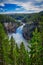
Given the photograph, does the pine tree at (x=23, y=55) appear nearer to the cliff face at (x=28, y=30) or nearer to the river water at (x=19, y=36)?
the river water at (x=19, y=36)

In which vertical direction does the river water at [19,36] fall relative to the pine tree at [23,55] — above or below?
above

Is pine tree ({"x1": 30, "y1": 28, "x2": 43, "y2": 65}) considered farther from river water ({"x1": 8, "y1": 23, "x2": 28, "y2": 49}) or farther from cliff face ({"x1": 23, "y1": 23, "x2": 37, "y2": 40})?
cliff face ({"x1": 23, "y1": 23, "x2": 37, "y2": 40})

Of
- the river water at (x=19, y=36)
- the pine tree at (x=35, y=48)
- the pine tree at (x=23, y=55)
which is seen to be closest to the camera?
the pine tree at (x=35, y=48)

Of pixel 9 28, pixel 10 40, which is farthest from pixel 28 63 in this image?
pixel 9 28

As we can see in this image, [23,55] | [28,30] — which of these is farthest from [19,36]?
[23,55]

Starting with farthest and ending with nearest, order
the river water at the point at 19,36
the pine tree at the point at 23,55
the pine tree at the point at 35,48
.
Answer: the river water at the point at 19,36 → the pine tree at the point at 23,55 → the pine tree at the point at 35,48

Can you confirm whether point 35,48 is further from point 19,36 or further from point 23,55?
point 19,36

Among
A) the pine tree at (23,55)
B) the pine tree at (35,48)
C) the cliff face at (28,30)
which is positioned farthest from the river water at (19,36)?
the pine tree at (35,48)

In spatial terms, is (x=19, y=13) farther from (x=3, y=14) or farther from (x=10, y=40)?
(x=10, y=40)

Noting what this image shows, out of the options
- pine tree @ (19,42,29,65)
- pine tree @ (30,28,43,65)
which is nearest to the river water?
pine tree @ (19,42,29,65)
